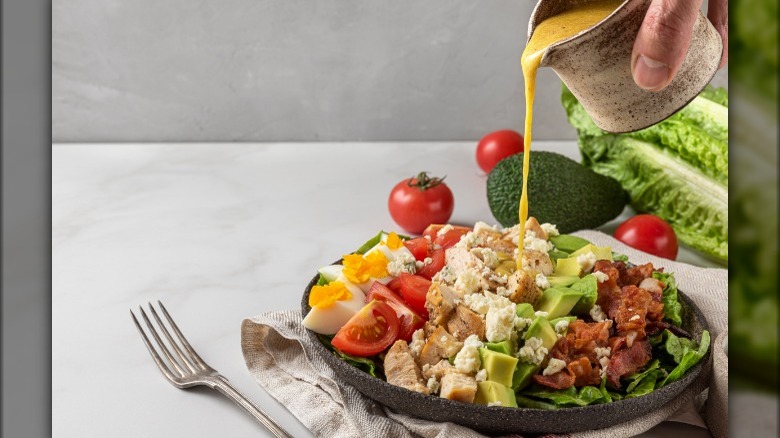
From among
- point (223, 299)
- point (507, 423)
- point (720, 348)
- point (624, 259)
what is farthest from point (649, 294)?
point (223, 299)

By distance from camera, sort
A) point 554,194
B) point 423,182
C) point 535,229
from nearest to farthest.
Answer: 1. point 535,229
2. point 554,194
3. point 423,182

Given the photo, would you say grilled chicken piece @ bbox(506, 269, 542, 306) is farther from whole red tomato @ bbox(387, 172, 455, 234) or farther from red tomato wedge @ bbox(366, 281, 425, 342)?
whole red tomato @ bbox(387, 172, 455, 234)

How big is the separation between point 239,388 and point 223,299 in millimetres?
522

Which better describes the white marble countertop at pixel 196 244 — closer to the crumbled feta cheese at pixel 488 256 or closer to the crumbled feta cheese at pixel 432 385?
the crumbled feta cheese at pixel 432 385

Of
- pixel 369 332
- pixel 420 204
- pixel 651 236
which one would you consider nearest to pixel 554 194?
pixel 651 236

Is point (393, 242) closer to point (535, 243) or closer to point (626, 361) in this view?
point (535, 243)

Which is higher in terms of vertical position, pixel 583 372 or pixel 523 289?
pixel 523 289

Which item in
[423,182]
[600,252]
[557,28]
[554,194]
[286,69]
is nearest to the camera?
[557,28]

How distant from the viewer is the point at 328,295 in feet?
5.96

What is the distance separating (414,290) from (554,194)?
3.51ft

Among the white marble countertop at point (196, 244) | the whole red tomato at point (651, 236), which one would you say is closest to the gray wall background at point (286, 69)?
the white marble countertop at point (196, 244)

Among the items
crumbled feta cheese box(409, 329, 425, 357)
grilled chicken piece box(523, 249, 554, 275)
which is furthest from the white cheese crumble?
grilled chicken piece box(523, 249, 554, 275)

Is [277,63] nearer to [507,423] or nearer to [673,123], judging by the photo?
[673,123]

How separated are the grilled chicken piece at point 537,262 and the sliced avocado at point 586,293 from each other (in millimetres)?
109
